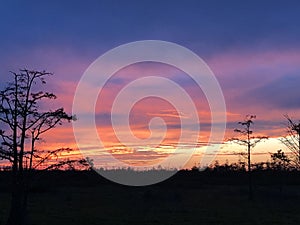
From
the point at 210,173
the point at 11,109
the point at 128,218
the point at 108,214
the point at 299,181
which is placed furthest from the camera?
the point at 210,173

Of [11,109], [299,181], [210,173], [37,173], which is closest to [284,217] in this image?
[37,173]

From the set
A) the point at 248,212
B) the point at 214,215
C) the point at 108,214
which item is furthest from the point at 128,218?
the point at 248,212

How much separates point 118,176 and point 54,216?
88.6 metres

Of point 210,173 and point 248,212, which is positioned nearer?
point 248,212

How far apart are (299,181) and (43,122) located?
77542 millimetres

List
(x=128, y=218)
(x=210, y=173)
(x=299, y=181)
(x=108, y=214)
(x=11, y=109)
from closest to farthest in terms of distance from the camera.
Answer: (x=11, y=109)
(x=128, y=218)
(x=108, y=214)
(x=299, y=181)
(x=210, y=173)

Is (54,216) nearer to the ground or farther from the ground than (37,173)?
nearer to the ground

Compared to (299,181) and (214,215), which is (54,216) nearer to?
(214,215)

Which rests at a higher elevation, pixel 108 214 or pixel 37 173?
pixel 37 173

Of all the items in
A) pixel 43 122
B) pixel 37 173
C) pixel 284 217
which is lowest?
pixel 284 217

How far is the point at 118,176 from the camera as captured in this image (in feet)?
413

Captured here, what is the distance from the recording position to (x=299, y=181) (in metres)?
94.6

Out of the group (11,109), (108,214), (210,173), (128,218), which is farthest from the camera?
(210,173)

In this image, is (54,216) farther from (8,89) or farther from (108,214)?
(8,89)
